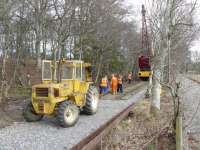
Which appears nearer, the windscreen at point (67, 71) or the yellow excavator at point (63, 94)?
the yellow excavator at point (63, 94)

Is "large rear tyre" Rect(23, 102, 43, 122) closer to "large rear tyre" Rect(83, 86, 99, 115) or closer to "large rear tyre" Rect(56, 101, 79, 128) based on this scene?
"large rear tyre" Rect(56, 101, 79, 128)

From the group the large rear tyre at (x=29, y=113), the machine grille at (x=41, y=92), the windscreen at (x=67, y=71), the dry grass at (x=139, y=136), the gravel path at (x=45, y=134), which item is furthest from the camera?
the windscreen at (x=67, y=71)

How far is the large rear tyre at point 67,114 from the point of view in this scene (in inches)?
452

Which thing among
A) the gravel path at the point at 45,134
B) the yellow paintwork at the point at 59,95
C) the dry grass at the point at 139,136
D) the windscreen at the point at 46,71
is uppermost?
the windscreen at the point at 46,71

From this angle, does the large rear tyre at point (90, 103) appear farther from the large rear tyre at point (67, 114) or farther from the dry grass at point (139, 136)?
the dry grass at point (139, 136)

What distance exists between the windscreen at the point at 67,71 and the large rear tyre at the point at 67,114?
56.7 inches

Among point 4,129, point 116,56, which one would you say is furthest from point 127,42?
point 4,129

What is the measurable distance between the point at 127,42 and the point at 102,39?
15807 millimetres

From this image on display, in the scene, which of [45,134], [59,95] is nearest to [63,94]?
[59,95]

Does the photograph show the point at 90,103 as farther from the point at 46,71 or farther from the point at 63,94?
the point at 46,71

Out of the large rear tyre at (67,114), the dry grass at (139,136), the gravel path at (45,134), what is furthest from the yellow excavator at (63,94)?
the dry grass at (139,136)

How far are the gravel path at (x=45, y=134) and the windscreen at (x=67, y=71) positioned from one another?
6.33ft

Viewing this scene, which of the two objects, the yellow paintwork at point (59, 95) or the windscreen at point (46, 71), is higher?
the windscreen at point (46, 71)

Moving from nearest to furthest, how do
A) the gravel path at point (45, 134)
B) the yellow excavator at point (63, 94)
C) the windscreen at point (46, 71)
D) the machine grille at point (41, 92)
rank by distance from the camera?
the gravel path at point (45, 134) → the yellow excavator at point (63, 94) → the machine grille at point (41, 92) → the windscreen at point (46, 71)
